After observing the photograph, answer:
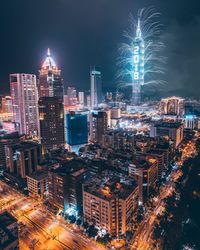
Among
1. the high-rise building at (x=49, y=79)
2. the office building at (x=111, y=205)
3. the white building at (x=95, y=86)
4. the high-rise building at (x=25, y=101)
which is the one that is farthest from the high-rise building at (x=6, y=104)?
the office building at (x=111, y=205)

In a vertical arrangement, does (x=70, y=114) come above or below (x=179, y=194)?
above

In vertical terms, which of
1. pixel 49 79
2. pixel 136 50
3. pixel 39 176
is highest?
pixel 136 50

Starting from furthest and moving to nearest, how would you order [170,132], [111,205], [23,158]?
[170,132]
[23,158]
[111,205]

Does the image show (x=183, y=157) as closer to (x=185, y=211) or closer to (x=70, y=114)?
(x=185, y=211)

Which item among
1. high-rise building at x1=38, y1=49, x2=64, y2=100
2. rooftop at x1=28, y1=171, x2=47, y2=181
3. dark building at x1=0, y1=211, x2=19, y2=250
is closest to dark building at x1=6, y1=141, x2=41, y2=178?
rooftop at x1=28, y1=171, x2=47, y2=181

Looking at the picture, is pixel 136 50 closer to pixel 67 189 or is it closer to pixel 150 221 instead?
pixel 67 189

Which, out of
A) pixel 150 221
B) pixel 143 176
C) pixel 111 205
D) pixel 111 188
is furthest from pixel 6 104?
pixel 150 221

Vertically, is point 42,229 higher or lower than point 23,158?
lower

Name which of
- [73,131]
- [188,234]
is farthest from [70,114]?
[188,234]
